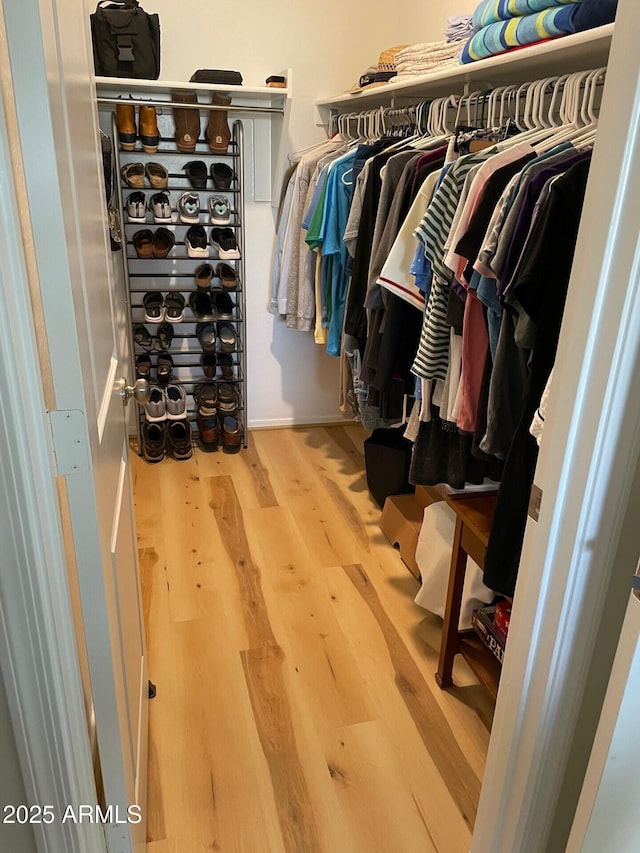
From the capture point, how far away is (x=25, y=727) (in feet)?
3.25

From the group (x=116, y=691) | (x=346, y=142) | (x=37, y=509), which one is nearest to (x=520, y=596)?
(x=116, y=691)

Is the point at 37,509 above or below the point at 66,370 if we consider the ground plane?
below

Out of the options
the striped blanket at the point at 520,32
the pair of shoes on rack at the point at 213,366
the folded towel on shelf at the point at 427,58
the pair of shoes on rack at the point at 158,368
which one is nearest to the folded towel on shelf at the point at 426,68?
the folded towel on shelf at the point at 427,58

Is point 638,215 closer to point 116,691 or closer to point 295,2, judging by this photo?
point 116,691

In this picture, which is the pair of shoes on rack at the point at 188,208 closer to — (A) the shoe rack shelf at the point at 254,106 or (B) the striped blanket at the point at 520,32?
(A) the shoe rack shelf at the point at 254,106

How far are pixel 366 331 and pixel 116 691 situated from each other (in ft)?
5.63

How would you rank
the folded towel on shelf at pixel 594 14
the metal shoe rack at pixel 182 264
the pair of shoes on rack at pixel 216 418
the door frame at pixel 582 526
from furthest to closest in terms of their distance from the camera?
the pair of shoes on rack at pixel 216 418, the metal shoe rack at pixel 182 264, the folded towel on shelf at pixel 594 14, the door frame at pixel 582 526

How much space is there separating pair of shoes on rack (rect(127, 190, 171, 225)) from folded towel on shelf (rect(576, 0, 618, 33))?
2.12 m

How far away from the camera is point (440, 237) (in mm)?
1780

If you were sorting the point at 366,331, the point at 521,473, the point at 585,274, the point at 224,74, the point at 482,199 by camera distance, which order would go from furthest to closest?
the point at 224,74 → the point at 366,331 → the point at 482,199 → the point at 521,473 → the point at 585,274

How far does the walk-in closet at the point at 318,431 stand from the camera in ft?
3.03

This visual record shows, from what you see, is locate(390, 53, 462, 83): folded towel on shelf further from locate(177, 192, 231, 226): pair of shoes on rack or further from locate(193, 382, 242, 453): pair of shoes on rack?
locate(193, 382, 242, 453): pair of shoes on rack

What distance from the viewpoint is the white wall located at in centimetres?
306

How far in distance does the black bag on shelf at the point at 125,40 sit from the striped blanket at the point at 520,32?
1547 millimetres
